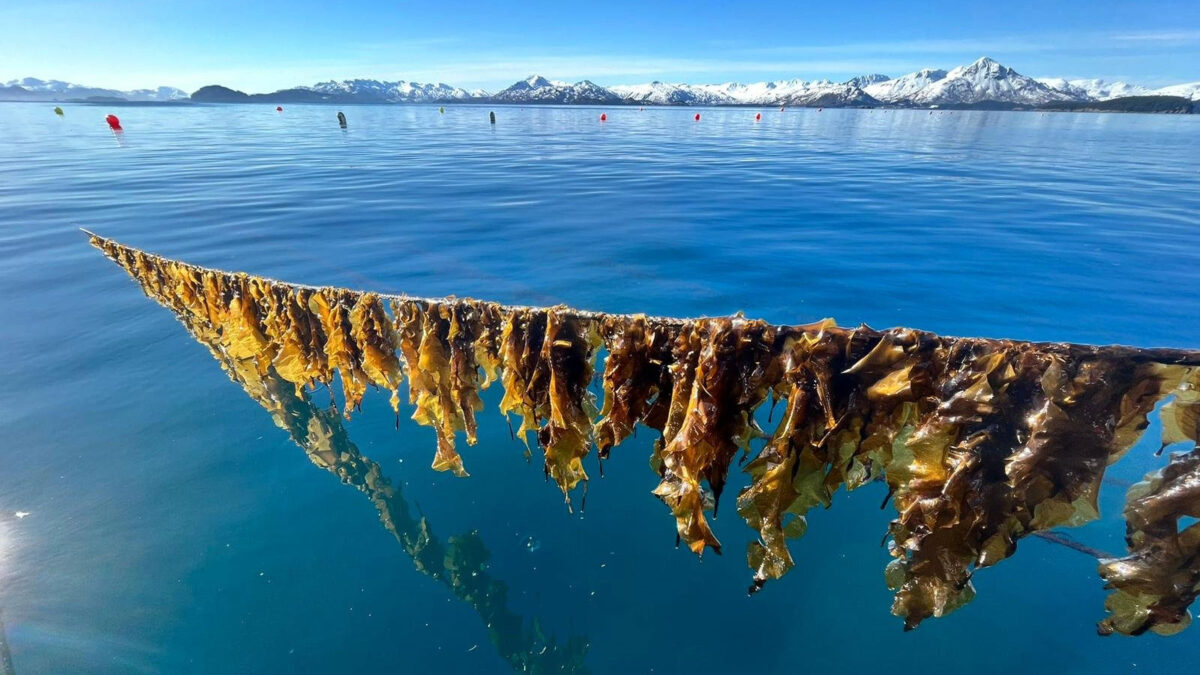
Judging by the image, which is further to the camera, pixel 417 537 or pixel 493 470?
pixel 493 470

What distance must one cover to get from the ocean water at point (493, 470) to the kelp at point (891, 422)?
2.55 metres

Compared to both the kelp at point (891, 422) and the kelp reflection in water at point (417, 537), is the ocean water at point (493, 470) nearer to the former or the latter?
the kelp reflection in water at point (417, 537)

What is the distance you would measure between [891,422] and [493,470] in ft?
18.1

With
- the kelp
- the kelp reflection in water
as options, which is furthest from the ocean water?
the kelp

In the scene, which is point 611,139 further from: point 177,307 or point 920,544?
point 920,544

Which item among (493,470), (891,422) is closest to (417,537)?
(493,470)

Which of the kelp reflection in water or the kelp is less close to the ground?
the kelp

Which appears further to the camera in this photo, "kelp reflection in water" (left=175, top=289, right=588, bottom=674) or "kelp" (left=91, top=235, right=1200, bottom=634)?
"kelp reflection in water" (left=175, top=289, right=588, bottom=674)

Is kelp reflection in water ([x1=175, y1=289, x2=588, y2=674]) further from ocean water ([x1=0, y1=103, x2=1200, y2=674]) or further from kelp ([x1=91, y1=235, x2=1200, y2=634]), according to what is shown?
kelp ([x1=91, y1=235, x2=1200, y2=634])

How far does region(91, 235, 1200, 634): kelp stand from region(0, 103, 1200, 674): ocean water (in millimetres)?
2555

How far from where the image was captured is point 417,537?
6492 millimetres

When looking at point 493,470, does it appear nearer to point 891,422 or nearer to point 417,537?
point 417,537

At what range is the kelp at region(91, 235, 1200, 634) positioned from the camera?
8.45 feet

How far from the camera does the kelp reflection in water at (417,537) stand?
213 inches
